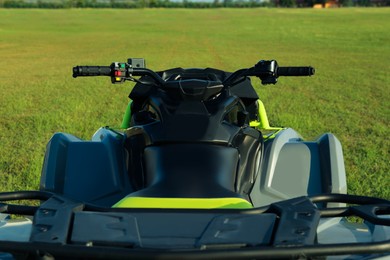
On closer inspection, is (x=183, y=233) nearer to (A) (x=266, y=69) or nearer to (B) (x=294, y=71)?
(A) (x=266, y=69)

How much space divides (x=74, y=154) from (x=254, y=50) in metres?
27.5

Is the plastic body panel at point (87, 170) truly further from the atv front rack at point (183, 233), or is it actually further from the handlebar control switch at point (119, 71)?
the atv front rack at point (183, 233)

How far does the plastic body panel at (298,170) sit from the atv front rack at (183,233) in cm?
119

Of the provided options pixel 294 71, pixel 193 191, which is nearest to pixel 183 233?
pixel 193 191

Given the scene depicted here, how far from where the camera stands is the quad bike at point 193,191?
1994 mm

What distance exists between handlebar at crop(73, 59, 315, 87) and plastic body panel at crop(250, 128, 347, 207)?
405 mm

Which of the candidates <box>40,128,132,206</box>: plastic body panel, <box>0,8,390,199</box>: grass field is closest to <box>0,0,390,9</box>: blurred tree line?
<box>0,8,390,199</box>: grass field

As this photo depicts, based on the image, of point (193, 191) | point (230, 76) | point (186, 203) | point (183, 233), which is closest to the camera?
point (183, 233)

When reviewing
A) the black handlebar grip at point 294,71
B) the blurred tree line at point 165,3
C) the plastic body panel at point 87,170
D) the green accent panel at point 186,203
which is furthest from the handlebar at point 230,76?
the blurred tree line at point 165,3

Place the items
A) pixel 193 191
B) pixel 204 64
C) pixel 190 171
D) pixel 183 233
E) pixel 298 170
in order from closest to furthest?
1. pixel 183 233
2. pixel 193 191
3. pixel 190 171
4. pixel 298 170
5. pixel 204 64

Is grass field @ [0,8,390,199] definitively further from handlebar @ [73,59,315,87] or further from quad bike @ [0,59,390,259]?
handlebar @ [73,59,315,87]

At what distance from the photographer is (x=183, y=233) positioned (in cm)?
207

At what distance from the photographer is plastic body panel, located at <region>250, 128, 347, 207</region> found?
3477 millimetres

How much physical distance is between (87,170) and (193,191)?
1174 millimetres
